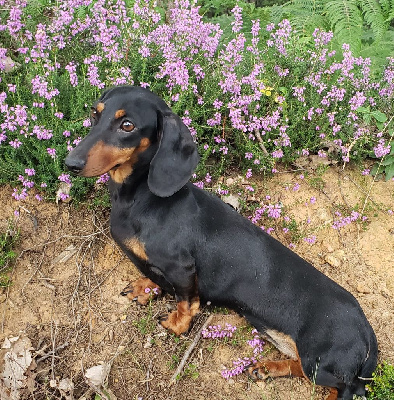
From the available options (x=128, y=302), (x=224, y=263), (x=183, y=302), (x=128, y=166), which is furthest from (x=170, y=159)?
(x=128, y=302)

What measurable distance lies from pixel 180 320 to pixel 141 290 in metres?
0.45

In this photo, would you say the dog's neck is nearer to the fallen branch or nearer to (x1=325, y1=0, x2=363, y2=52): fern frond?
the fallen branch

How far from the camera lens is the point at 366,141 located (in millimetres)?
4543

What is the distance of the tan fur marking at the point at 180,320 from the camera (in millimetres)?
3727

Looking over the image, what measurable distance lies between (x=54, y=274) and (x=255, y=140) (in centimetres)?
226

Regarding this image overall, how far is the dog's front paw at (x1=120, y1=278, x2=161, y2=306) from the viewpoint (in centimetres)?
397

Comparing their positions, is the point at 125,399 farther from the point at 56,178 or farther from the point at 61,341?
the point at 56,178

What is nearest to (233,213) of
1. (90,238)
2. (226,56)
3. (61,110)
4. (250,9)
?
(90,238)

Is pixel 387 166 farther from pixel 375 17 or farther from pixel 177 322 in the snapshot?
pixel 177 322

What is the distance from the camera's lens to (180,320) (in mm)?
3771

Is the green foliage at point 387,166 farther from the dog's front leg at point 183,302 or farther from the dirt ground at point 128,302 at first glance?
the dog's front leg at point 183,302

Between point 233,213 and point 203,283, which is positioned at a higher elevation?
point 233,213

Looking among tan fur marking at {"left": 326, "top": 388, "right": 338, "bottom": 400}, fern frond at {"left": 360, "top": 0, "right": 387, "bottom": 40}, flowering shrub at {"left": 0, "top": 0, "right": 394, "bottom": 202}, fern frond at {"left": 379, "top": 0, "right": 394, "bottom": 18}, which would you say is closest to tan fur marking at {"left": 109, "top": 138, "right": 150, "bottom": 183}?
flowering shrub at {"left": 0, "top": 0, "right": 394, "bottom": 202}

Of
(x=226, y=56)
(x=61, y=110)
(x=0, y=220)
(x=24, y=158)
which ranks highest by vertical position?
(x=226, y=56)
